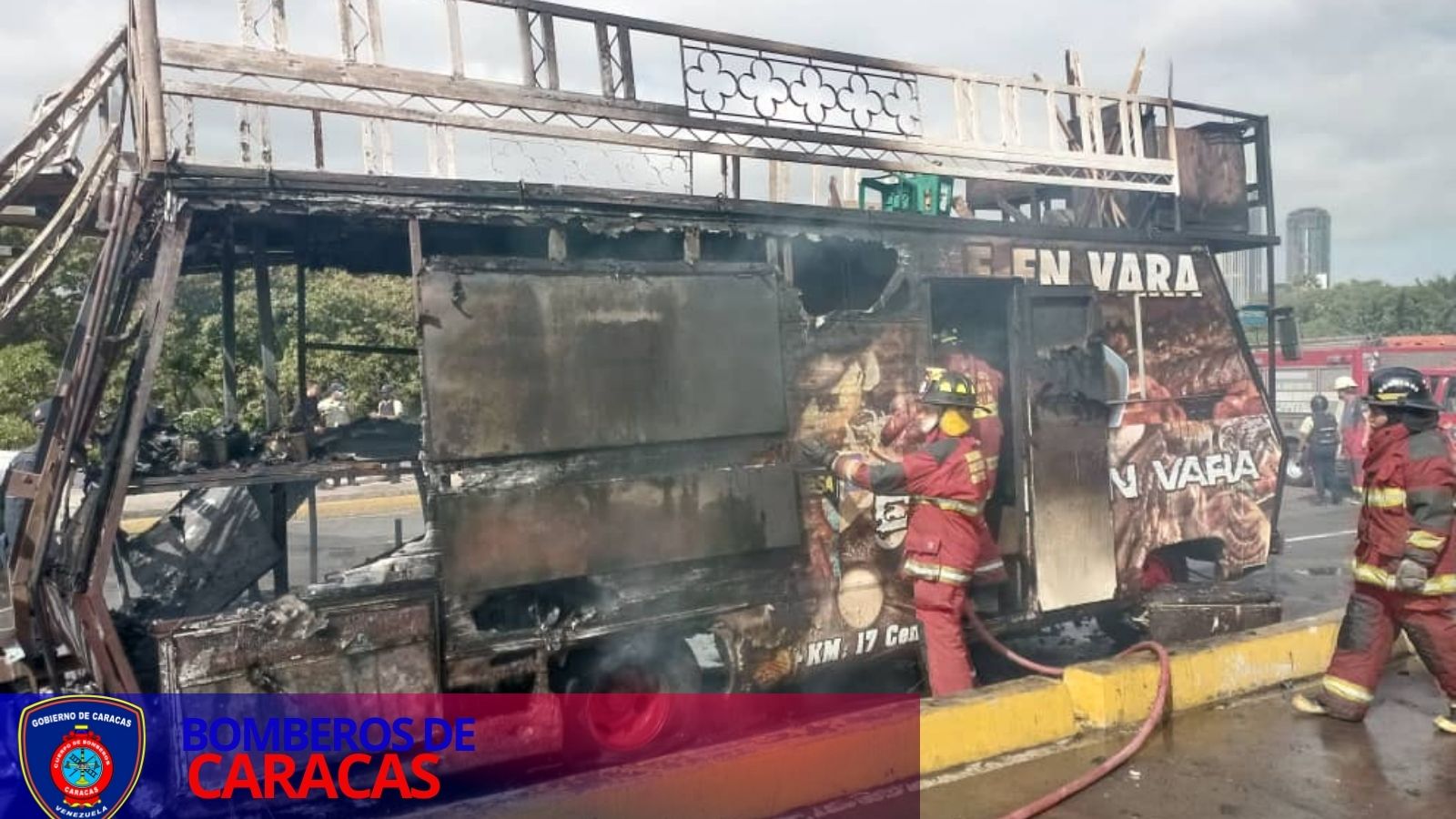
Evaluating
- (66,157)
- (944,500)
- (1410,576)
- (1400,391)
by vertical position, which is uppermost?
(66,157)

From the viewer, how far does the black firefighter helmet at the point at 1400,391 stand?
474 cm

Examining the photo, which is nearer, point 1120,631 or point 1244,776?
point 1244,776

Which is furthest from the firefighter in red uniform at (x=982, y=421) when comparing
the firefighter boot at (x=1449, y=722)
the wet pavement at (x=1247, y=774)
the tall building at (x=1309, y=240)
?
the tall building at (x=1309, y=240)

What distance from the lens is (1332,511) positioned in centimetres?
1405

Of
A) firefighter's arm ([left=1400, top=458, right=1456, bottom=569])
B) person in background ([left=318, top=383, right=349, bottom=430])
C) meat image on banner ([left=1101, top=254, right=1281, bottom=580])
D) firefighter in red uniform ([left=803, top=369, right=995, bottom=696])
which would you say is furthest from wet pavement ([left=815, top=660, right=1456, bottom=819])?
person in background ([left=318, top=383, right=349, bottom=430])

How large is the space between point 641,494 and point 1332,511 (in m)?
13.2

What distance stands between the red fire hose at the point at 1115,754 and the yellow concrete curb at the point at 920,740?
102 mm

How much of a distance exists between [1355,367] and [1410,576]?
1473 centimetres

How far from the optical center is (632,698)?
15.6 feet

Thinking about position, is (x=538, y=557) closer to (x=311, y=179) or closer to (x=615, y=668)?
(x=615, y=668)

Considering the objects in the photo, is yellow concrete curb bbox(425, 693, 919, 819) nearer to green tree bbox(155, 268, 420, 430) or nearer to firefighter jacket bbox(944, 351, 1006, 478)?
firefighter jacket bbox(944, 351, 1006, 478)

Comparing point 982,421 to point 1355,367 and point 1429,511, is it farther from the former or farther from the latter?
point 1355,367

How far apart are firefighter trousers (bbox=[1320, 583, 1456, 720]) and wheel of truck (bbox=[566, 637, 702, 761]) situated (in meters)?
3.16

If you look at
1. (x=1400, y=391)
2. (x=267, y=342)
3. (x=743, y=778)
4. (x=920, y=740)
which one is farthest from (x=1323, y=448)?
(x=267, y=342)
